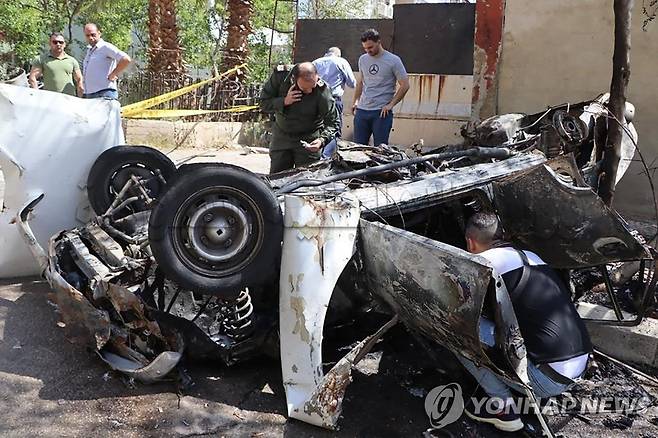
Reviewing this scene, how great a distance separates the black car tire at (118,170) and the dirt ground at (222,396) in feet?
3.52

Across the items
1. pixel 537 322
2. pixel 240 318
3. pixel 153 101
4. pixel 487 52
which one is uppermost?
pixel 487 52

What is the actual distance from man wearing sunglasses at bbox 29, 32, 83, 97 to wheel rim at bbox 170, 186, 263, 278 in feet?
16.2

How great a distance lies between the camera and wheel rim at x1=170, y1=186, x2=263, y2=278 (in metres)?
3.14

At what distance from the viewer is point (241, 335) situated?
10.9 feet

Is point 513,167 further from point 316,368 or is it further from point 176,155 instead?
point 176,155

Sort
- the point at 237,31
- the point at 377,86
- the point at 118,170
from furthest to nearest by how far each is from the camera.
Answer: the point at 237,31
the point at 377,86
the point at 118,170

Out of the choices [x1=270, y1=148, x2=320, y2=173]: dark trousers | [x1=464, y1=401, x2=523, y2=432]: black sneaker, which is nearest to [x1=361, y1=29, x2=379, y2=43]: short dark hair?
[x1=270, y1=148, x2=320, y2=173]: dark trousers

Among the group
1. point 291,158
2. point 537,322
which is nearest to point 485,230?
point 537,322

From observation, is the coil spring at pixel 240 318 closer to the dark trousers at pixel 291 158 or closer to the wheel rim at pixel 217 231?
the wheel rim at pixel 217 231

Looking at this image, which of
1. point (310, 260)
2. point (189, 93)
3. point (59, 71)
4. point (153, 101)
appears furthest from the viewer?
point (189, 93)

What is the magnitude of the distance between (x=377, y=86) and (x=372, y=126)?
0.47 m

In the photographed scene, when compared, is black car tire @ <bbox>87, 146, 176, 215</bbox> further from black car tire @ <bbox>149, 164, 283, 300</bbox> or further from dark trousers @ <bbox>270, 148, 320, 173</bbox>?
black car tire @ <bbox>149, 164, 283, 300</bbox>

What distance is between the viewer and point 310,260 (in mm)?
2941

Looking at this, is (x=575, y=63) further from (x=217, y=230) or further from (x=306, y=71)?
(x=217, y=230)
